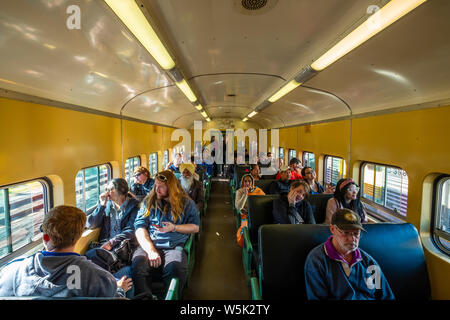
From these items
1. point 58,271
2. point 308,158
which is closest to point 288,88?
point 308,158

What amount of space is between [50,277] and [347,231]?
81.7 inches

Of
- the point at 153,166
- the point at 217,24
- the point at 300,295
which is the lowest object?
the point at 300,295

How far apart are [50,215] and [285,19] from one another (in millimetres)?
2583

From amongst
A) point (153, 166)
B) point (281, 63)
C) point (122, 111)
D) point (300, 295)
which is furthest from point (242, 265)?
point (153, 166)

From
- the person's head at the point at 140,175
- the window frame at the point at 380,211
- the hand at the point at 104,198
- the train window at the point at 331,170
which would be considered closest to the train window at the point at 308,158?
the train window at the point at 331,170

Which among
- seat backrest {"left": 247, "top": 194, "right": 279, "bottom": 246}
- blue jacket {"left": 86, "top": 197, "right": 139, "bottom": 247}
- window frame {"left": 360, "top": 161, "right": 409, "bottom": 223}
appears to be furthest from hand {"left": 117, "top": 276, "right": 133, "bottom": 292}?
window frame {"left": 360, "top": 161, "right": 409, "bottom": 223}

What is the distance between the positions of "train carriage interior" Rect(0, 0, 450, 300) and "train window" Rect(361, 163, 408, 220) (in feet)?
0.09

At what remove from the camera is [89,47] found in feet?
7.35

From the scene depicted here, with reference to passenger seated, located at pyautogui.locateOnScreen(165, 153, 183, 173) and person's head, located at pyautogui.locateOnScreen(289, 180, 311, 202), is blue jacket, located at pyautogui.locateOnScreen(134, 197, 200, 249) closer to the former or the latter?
person's head, located at pyautogui.locateOnScreen(289, 180, 311, 202)

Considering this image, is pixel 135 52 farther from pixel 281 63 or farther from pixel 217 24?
pixel 281 63

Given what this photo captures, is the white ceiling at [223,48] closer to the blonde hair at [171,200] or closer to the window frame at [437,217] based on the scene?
the window frame at [437,217]

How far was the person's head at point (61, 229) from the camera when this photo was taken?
57.5 inches

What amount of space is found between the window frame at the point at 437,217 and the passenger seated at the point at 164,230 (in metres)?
3.03

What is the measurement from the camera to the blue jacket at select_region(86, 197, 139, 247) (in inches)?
113
